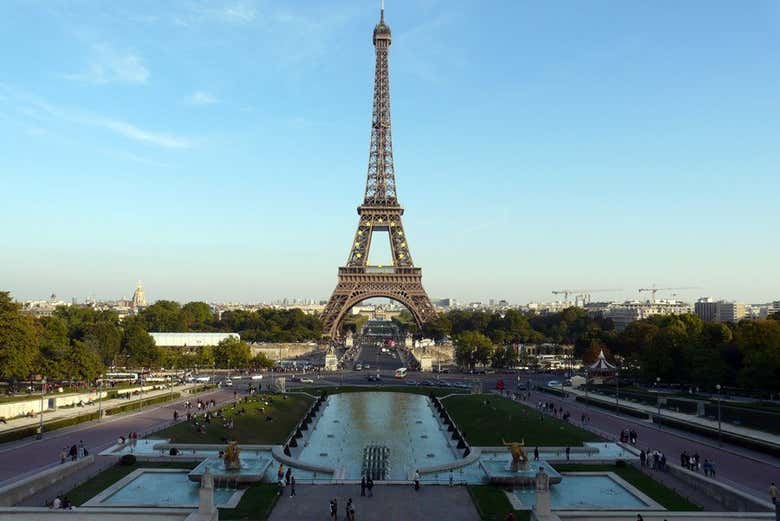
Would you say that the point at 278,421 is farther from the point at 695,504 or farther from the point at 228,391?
the point at 695,504

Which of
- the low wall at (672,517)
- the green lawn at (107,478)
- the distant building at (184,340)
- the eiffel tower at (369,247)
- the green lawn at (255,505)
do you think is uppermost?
the eiffel tower at (369,247)

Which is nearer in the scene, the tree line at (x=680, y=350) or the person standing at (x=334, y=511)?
the person standing at (x=334, y=511)

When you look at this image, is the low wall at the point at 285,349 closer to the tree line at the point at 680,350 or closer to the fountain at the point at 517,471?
the tree line at the point at 680,350

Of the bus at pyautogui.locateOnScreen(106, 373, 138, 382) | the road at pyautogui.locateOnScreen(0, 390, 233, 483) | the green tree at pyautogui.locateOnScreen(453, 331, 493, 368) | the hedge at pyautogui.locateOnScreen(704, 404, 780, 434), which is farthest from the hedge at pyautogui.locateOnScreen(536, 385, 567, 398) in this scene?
the bus at pyautogui.locateOnScreen(106, 373, 138, 382)

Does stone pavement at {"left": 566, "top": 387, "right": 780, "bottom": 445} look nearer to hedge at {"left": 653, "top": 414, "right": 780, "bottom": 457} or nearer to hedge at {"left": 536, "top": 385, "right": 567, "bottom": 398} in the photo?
hedge at {"left": 653, "top": 414, "right": 780, "bottom": 457}

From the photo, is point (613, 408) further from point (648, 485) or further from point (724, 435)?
point (648, 485)

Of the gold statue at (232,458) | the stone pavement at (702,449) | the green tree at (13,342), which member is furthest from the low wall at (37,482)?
the stone pavement at (702,449)
